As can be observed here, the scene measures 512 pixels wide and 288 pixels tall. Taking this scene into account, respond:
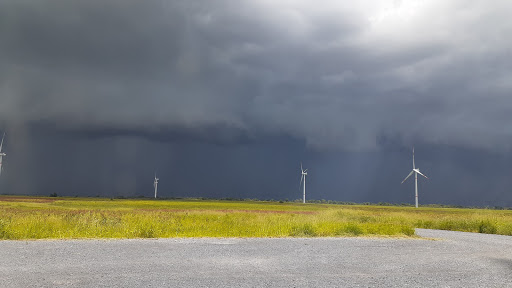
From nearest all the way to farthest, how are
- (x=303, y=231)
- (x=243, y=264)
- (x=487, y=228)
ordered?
1. (x=243, y=264)
2. (x=303, y=231)
3. (x=487, y=228)

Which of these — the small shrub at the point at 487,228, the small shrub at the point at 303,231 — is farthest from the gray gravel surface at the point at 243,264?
the small shrub at the point at 487,228

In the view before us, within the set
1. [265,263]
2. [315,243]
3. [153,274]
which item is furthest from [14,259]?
[315,243]

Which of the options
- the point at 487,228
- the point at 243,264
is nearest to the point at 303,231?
→ the point at 243,264

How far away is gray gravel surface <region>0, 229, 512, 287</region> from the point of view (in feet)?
33.8

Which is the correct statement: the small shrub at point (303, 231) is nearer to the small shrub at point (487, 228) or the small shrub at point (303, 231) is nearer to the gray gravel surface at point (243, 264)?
the gray gravel surface at point (243, 264)

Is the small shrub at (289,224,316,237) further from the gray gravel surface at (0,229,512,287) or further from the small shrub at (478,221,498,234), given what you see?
the small shrub at (478,221,498,234)

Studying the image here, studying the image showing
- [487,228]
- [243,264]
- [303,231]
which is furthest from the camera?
[487,228]

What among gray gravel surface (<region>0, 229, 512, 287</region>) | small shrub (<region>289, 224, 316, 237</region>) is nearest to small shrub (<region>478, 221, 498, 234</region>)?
gray gravel surface (<region>0, 229, 512, 287</region>)

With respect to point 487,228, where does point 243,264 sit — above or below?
above

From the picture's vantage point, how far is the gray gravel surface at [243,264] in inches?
406

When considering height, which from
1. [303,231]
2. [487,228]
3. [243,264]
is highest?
[243,264]

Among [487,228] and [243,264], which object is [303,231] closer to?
[243,264]

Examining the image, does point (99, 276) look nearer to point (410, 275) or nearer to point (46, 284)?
point (46, 284)

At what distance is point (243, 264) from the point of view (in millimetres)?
12844
